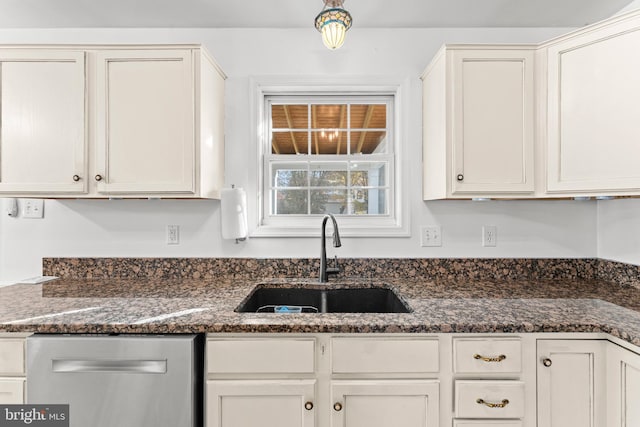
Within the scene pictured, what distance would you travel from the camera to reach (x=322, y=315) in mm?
1290

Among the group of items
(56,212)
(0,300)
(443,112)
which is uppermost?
(443,112)

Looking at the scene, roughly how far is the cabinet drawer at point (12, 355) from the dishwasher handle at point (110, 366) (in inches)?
5.5

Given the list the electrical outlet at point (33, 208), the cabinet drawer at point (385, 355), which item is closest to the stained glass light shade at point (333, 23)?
the cabinet drawer at point (385, 355)

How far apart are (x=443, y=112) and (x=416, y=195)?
1.71 feet

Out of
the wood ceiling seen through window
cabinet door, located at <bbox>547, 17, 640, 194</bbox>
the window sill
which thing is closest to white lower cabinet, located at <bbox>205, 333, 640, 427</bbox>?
cabinet door, located at <bbox>547, 17, 640, 194</bbox>

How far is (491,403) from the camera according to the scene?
4.00 feet

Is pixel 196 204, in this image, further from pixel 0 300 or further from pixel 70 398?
pixel 70 398

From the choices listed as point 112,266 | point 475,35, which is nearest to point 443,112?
point 475,35

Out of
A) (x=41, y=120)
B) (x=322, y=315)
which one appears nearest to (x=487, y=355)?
(x=322, y=315)

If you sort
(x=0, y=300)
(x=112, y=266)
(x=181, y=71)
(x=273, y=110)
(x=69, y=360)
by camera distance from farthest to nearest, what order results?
(x=273, y=110)
(x=112, y=266)
(x=181, y=71)
(x=0, y=300)
(x=69, y=360)

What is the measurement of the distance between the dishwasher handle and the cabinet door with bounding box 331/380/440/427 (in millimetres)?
634

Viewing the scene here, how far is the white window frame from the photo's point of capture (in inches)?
78.9

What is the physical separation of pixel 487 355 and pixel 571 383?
32cm

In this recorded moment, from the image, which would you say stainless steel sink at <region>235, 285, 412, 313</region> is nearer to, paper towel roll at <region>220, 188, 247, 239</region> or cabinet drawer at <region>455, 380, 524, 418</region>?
paper towel roll at <region>220, 188, 247, 239</region>
